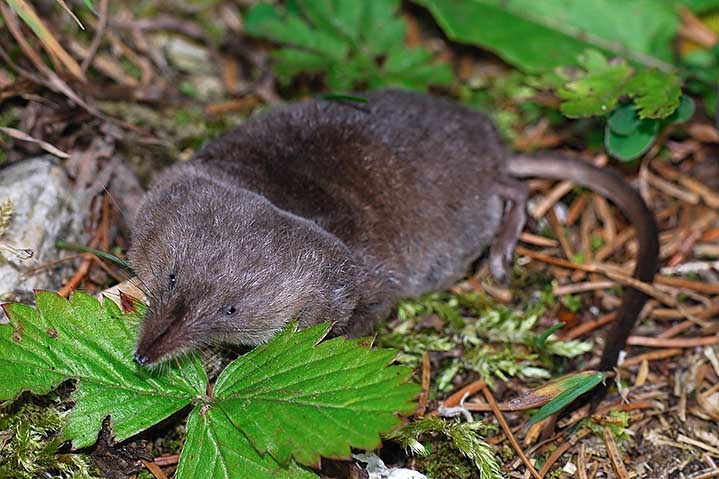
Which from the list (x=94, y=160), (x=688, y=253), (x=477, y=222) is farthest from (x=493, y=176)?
(x=94, y=160)

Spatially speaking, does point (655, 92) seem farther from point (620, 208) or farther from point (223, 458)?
point (223, 458)

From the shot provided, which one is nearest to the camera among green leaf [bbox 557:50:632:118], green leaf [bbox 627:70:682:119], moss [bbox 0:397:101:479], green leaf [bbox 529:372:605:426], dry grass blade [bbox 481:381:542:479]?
moss [bbox 0:397:101:479]

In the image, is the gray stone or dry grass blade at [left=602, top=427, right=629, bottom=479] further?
the gray stone

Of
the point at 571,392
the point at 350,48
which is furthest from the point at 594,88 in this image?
the point at 571,392

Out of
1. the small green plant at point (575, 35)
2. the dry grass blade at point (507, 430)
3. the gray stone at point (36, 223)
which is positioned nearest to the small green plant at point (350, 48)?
the small green plant at point (575, 35)

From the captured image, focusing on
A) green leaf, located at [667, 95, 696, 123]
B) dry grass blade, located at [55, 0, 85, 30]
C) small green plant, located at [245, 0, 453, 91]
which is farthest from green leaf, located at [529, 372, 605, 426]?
dry grass blade, located at [55, 0, 85, 30]

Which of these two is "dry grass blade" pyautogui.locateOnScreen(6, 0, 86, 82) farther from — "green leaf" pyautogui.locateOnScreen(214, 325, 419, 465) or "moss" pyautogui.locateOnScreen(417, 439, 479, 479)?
"moss" pyautogui.locateOnScreen(417, 439, 479, 479)
